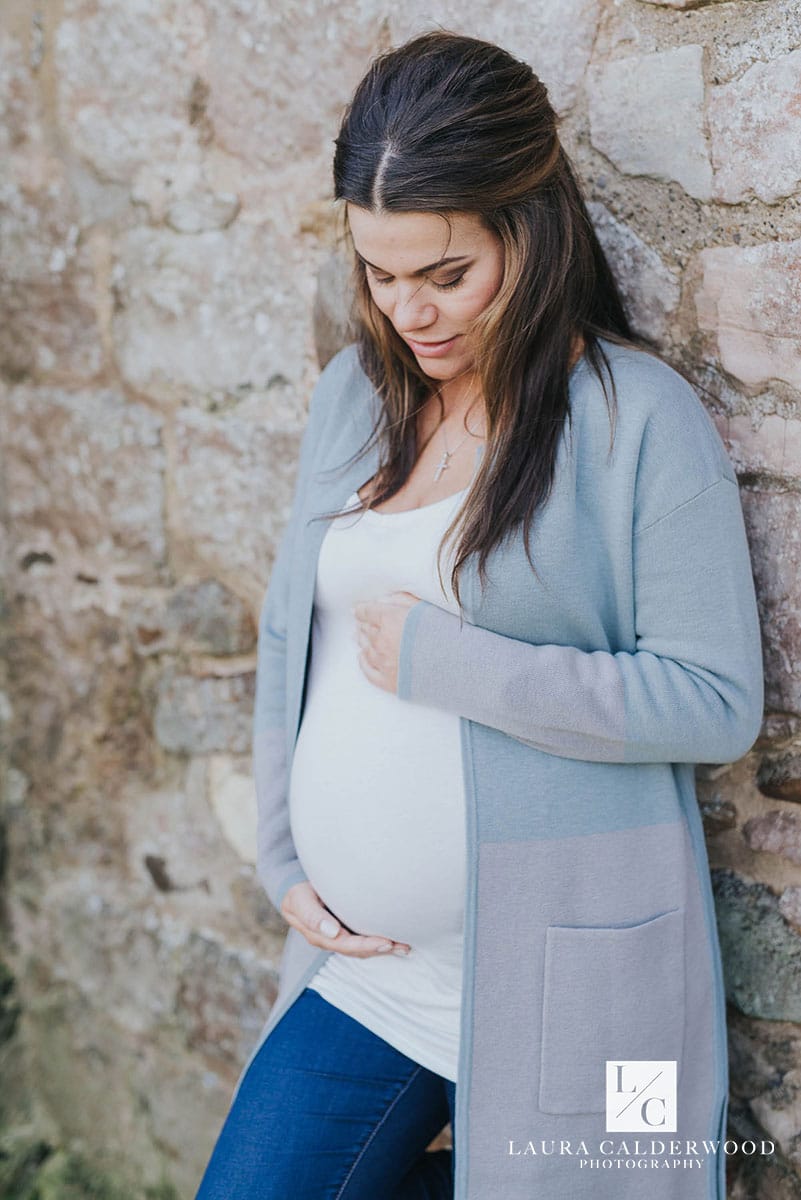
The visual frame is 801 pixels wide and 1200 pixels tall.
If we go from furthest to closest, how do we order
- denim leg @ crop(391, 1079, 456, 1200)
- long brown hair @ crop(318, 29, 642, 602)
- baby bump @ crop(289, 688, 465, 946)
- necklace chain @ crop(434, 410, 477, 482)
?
denim leg @ crop(391, 1079, 456, 1200) < necklace chain @ crop(434, 410, 477, 482) < baby bump @ crop(289, 688, 465, 946) < long brown hair @ crop(318, 29, 642, 602)

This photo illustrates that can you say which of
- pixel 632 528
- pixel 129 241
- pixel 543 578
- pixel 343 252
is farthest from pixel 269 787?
pixel 129 241

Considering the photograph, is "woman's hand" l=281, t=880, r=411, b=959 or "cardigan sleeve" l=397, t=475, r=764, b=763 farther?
"woman's hand" l=281, t=880, r=411, b=959

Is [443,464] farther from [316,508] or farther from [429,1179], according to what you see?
[429,1179]

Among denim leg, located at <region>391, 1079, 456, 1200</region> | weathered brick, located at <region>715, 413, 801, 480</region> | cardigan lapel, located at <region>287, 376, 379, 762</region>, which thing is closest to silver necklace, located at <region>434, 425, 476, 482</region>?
cardigan lapel, located at <region>287, 376, 379, 762</region>

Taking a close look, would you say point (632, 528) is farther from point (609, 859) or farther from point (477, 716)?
point (609, 859)

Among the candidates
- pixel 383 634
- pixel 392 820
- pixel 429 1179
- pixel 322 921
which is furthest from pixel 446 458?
pixel 429 1179

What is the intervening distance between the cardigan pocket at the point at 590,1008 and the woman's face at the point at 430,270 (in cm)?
72

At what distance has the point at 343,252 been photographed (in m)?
1.80

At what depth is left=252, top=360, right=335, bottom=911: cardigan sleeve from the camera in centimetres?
165

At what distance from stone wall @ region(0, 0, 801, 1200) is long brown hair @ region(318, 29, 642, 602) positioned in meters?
0.20

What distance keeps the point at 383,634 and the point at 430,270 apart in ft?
1.42

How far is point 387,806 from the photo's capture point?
1383mm

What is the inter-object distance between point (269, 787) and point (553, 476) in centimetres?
68

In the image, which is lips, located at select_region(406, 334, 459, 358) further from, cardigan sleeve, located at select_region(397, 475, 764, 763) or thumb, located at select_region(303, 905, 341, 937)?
thumb, located at select_region(303, 905, 341, 937)
